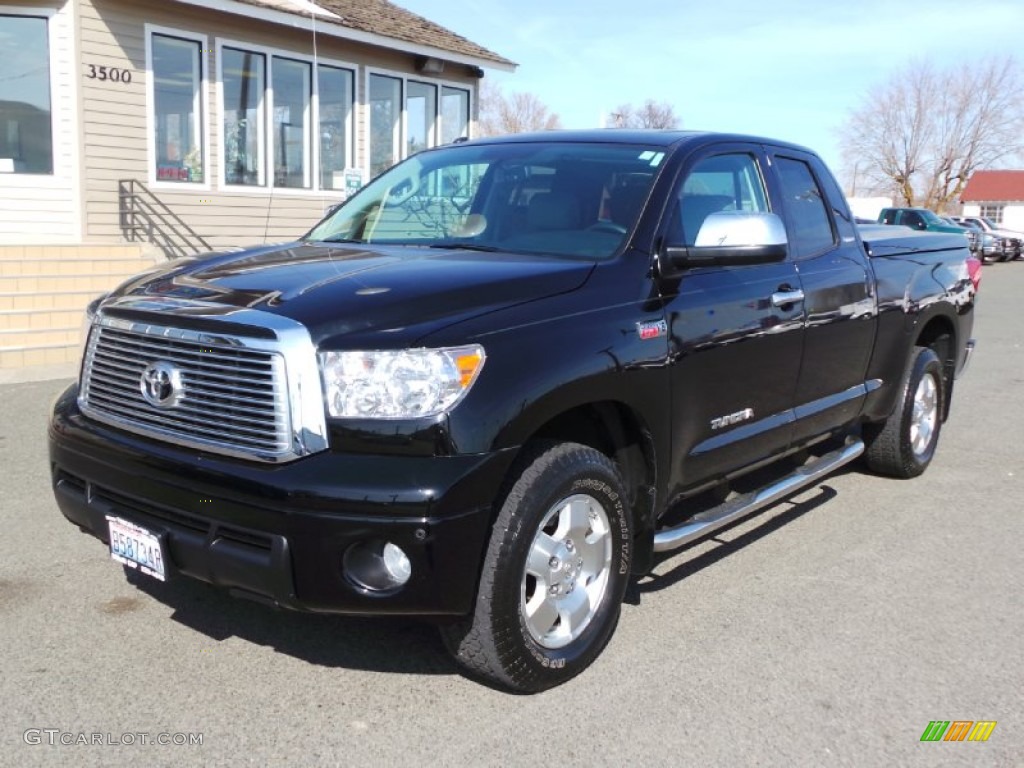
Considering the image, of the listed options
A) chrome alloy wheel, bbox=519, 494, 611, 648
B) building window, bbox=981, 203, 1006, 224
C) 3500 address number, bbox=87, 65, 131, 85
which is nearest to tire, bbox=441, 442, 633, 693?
chrome alloy wheel, bbox=519, 494, 611, 648

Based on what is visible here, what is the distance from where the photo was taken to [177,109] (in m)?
13.8

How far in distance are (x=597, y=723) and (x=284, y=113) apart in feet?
44.6

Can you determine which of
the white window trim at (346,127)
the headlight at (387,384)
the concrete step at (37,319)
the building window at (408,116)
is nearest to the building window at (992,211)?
the building window at (408,116)

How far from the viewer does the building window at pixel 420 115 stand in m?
17.2

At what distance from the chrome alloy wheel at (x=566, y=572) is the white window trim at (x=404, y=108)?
41.8 feet

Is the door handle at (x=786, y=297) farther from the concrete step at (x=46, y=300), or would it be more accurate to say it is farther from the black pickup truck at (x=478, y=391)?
the concrete step at (x=46, y=300)

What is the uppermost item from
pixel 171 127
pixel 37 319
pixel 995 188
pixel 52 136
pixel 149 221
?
pixel 995 188

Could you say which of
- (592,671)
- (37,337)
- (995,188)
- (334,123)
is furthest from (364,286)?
(995,188)

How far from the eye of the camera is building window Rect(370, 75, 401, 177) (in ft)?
54.2

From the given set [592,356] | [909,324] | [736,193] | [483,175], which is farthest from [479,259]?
[909,324]

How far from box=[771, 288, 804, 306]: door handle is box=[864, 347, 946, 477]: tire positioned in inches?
65.7

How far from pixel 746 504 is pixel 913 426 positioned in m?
2.28

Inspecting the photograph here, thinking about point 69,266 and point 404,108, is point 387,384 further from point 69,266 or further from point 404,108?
point 404,108

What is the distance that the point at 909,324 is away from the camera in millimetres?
5738
